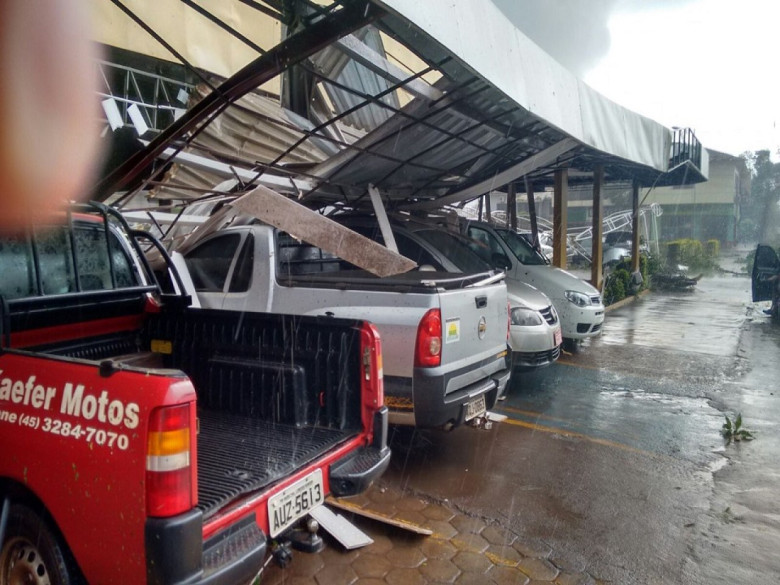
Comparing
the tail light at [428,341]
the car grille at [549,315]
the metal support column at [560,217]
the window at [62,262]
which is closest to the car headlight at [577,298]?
the car grille at [549,315]

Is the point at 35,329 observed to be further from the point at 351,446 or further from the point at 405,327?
the point at 405,327

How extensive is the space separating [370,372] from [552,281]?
5580 mm

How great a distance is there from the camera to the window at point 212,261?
526 cm

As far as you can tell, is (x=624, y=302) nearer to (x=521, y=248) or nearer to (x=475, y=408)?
(x=521, y=248)

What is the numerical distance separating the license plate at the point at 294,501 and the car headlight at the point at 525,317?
13.0ft

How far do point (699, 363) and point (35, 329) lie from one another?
8.05m

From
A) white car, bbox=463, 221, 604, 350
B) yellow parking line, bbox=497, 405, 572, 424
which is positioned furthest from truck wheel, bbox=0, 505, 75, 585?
white car, bbox=463, 221, 604, 350

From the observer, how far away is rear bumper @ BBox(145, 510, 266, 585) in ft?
6.01

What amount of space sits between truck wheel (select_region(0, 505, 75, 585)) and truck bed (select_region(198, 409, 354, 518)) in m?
0.54

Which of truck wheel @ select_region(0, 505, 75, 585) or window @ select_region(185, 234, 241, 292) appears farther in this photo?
window @ select_region(185, 234, 241, 292)

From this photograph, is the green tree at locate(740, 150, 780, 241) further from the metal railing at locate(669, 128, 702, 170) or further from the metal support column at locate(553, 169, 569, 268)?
the metal support column at locate(553, 169, 569, 268)

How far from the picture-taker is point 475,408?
4.25 m

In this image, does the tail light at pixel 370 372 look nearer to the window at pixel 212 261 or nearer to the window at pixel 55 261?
the window at pixel 55 261

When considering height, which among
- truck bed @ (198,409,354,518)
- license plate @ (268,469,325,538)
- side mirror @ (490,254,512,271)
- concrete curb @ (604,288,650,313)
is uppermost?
side mirror @ (490,254,512,271)
